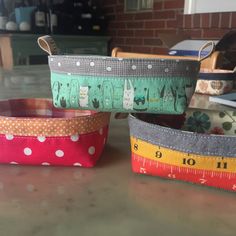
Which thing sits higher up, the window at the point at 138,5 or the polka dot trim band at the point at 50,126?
the window at the point at 138,5

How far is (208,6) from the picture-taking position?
2213 millimetres

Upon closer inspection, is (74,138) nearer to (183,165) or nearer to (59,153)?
(59,153)

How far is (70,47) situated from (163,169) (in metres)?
2.73

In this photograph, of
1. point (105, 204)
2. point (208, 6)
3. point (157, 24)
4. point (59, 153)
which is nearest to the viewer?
point (105, 204)

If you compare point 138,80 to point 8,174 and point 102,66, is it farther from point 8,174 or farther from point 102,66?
point 8,174

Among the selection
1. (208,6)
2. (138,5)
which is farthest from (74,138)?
(138,5)

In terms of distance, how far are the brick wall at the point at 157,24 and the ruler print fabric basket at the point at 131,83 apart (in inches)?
69.3

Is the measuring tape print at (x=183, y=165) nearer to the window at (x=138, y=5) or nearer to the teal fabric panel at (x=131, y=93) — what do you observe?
the teal fabric panel at (x=131, y=93)

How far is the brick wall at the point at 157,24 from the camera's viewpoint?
7.15 feet

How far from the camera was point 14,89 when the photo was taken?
1152 millimetres

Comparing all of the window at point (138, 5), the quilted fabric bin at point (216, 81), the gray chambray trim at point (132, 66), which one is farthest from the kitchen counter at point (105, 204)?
the window at point (138, 5)

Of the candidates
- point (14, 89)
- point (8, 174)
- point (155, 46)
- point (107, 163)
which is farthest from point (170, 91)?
point (155, 46)

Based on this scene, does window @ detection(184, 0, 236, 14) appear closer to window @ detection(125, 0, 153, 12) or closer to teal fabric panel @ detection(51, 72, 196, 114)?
window @ detection(125, 0, 153, 12)

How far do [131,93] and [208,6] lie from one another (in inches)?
77.7
